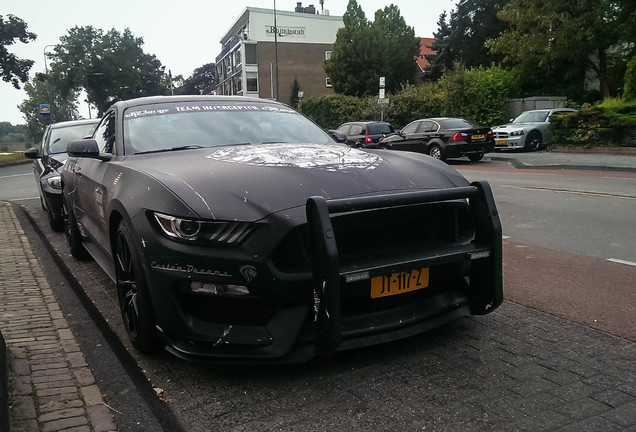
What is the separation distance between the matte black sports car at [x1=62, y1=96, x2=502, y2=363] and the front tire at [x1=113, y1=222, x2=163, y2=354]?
0.01 meters

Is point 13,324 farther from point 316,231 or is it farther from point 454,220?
point 454,220

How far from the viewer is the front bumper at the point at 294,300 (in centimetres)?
254

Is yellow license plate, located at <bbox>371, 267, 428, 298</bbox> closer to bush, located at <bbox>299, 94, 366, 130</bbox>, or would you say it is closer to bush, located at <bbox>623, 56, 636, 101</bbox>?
bush, located at <bbox>623, 56, 636, 101</bbox>

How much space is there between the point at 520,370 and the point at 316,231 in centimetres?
144

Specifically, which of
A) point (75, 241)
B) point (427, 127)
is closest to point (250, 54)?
point (427, 127)

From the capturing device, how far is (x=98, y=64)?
71438 millimetres

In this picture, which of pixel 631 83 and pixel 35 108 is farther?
pixel 35 108

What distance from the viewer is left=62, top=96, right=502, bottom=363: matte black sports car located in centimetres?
261

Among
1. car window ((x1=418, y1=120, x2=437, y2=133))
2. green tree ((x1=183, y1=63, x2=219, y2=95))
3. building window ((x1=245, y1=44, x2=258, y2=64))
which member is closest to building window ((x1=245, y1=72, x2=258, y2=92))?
building window ((x1=245, y1=44, x2=258, y2=64))

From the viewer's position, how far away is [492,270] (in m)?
3.07

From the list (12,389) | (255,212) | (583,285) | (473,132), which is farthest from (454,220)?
(473,132)

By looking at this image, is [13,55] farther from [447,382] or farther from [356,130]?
[447,382]

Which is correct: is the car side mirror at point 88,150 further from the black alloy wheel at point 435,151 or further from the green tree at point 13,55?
the green tree at point 13,55

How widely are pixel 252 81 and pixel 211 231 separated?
69682mm
